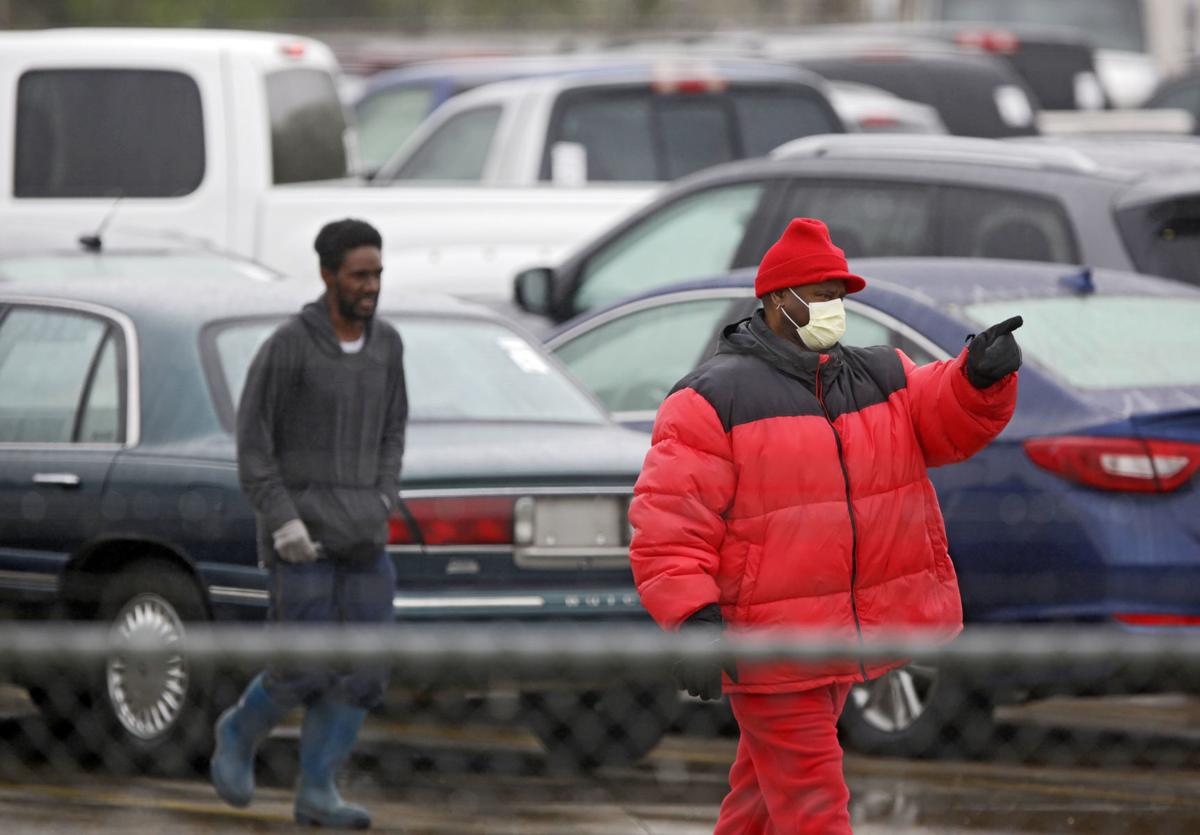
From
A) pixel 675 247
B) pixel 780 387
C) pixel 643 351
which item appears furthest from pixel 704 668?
pixel 675 247

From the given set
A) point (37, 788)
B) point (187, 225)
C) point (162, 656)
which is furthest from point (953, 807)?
point (187, 225)

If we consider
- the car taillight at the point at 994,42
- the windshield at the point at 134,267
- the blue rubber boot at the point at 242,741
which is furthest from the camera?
the car taillight at the point at 994,42

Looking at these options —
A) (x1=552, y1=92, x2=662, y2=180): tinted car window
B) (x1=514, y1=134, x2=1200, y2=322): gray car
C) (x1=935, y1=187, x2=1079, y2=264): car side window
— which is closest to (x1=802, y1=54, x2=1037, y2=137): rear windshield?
(x1=552, y1=92, x2=662, y2=180): tinted car window

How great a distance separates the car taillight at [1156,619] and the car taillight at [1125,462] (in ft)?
1.17

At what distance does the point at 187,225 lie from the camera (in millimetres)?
11969

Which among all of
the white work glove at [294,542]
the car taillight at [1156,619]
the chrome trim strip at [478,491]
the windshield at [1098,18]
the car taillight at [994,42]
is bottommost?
the windshield at [1098,18]

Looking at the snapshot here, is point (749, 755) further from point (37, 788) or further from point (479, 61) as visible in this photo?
point (479, 61)

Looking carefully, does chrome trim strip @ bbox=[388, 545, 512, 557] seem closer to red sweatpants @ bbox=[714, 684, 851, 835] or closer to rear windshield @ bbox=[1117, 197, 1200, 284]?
red sweatpants @ bbox=[714, 684, 851, 835]

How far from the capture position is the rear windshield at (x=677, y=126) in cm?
1299

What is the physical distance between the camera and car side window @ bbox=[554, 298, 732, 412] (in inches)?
329

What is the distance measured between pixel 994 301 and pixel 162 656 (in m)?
4.19

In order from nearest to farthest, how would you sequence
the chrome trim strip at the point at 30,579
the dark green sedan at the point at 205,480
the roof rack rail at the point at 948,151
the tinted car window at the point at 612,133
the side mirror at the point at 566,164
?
1. the dark green sedan at the point at 205,480
2. the chrome trim strip at the point at 30,579
3. the roof rack rail at the point at 948,151
4. the side mirror at the point at 566,164
5. the tinted car window at the point at 612,133

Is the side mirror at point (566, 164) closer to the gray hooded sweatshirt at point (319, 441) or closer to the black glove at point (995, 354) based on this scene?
the gray hooded sweatshirt at point (319, 441)

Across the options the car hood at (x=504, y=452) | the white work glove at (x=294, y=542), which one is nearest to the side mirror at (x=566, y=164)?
the car hood at (x=504, y=452)
